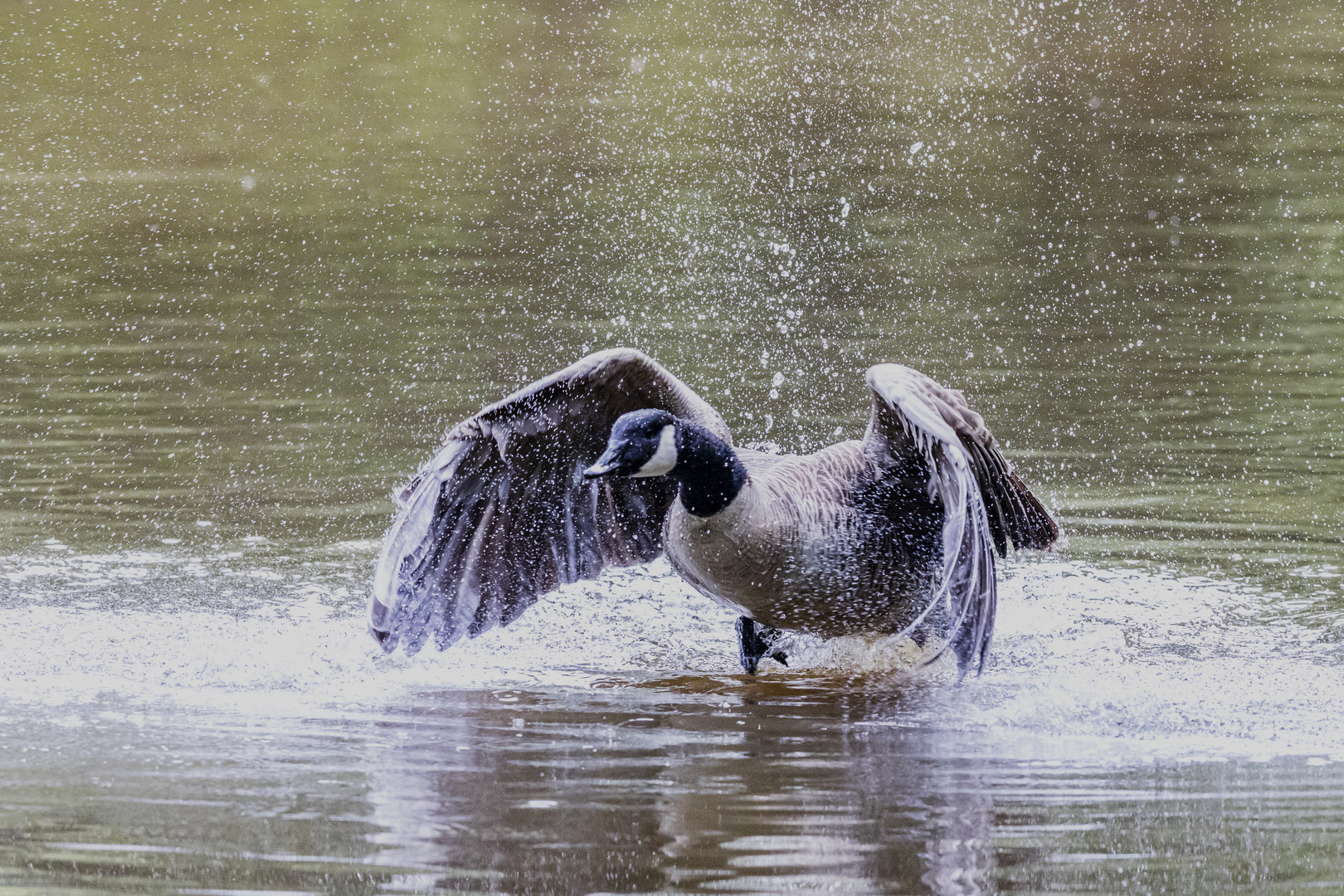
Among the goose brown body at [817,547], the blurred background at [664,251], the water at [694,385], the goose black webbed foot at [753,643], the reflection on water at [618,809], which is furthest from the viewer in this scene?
the blurred background at [664,251]

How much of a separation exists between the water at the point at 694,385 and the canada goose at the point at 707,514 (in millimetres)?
266

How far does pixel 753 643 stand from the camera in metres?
6.55

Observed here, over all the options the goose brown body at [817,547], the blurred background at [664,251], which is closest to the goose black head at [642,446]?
the goose brown body at [817,547]

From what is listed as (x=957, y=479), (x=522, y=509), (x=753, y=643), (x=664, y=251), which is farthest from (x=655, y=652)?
(x=664, y=251)

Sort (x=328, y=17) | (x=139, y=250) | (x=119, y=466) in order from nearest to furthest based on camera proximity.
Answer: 1. (x=119, y=466)
2. (x=139, y=250)
3. (x=328, y=17)

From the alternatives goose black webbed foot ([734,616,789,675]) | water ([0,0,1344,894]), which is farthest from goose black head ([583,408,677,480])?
goose black webbed foot ([734,616,789,675])

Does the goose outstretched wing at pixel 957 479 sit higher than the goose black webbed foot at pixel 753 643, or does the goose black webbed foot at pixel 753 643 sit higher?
the goose outstretched wing at pixel 957 479

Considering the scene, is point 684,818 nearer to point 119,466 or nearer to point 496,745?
point 496,745

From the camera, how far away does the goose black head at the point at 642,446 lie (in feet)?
18.3

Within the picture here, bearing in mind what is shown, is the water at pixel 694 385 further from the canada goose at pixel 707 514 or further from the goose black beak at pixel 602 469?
the goose black beak at pixel 602 469

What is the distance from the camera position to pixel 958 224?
1443cm

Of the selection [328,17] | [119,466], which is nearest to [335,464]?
[119,466]

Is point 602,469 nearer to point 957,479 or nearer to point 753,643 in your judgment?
point 957,479

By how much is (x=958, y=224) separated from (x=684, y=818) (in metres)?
10.6
